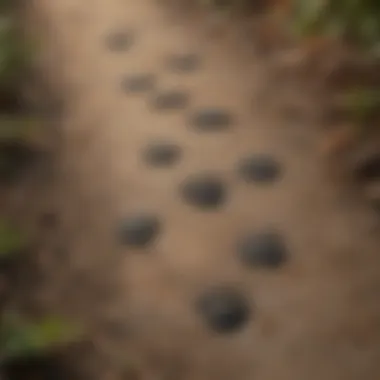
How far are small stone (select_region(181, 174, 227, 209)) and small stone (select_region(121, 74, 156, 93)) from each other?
538mm

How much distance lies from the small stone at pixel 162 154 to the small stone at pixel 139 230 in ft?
0.77

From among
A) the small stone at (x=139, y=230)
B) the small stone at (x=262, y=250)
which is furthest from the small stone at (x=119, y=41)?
the small stone at (x=262, y=250)

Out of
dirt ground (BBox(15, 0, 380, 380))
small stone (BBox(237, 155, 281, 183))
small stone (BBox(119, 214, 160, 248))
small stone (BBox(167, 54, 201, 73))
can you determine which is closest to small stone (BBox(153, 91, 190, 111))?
dirt ground (BBox(15, 0, 380, 380))

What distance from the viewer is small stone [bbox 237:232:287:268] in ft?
5.00

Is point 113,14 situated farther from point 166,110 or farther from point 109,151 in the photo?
point 109,151

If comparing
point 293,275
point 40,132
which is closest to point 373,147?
point 293,275

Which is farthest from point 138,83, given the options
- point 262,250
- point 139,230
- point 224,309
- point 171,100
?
point 224,309

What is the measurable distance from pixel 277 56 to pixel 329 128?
1.37 ft

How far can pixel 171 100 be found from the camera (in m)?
2.13

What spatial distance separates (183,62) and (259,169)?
689 millimetres

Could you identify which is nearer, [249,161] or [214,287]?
[214,287]

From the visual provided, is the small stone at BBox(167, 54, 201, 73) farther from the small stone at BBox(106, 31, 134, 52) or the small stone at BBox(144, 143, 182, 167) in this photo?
the small stone at BBox(144, 143, 182, 167)

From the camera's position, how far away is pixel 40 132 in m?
1.92

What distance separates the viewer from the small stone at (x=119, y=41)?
2.48m
